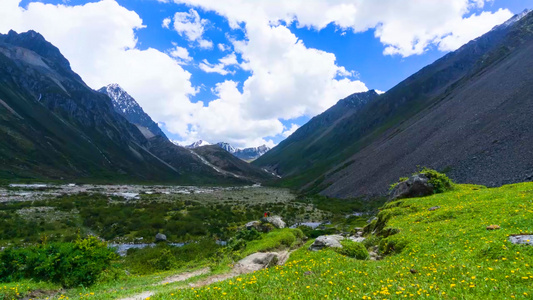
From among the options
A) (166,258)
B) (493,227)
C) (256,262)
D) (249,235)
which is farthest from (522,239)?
(166,258)

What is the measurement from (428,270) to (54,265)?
Result: 73.4 ft

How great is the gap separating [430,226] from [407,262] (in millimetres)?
7117

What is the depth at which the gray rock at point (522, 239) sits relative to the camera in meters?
12.7

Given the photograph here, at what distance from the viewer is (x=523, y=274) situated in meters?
10.1

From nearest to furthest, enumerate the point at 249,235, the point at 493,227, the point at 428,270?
the point at 428,270, the point at 493,227, the point at 249,235

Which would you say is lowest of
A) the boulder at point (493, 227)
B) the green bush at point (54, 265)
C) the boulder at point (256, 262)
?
the boulder at point (256, 262)

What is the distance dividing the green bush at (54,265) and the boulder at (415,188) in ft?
110

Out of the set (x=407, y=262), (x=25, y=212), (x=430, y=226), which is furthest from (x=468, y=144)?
(x=25, y=212)

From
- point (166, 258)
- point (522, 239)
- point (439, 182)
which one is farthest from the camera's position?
point (439, 182)

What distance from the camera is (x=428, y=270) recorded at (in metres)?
12.6

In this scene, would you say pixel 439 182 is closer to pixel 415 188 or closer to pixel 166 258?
pixel 415 188

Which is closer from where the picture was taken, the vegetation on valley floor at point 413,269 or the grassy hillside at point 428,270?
the grassy hillside at point 428,270

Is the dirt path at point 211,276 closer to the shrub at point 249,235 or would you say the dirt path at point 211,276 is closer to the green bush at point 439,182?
the shrub at point 249,235

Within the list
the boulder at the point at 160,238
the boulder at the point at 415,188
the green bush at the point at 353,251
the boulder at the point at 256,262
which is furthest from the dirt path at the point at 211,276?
the boulder at the point at 415,188
